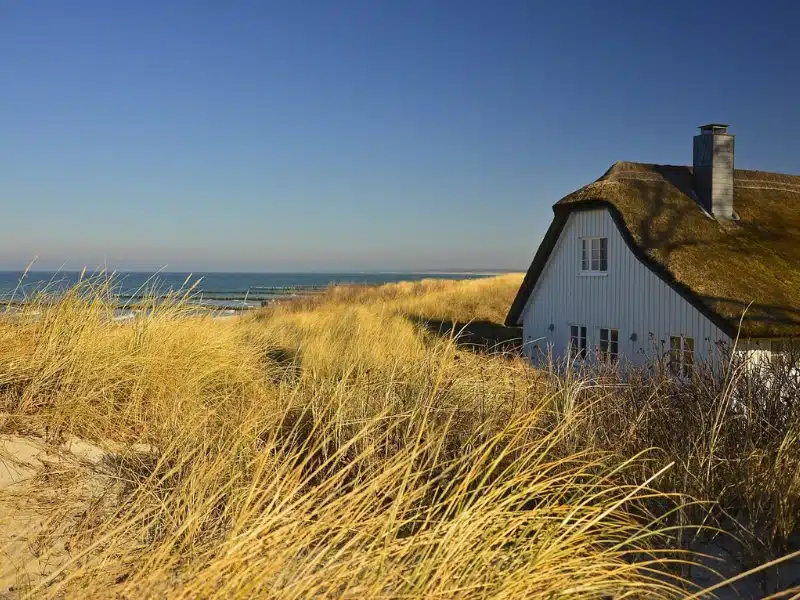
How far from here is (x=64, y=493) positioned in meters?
3.54

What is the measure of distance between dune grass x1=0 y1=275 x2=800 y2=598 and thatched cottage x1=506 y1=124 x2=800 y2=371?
25.3 feet

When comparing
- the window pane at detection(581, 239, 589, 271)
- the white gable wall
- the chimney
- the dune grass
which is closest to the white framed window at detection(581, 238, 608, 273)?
the window pane at detection(581, 239, 589, 271)

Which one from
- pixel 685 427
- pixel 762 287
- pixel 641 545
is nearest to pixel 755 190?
pixel 762 287

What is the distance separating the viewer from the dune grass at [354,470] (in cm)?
233

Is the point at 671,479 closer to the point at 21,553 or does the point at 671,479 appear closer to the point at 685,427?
the point at 685,427

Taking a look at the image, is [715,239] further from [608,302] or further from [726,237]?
[608,302]

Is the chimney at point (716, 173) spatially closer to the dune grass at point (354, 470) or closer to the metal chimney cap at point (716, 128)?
the metal chimney cap at point (716, 128)

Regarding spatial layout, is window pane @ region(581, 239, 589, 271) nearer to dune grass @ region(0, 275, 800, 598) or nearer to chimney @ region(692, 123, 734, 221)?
chimney @ region(692, 123, 734, 221)

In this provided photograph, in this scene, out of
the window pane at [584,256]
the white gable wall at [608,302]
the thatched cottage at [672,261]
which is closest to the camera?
the thatched cottage at [672,261]

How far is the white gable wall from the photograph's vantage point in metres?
12.7

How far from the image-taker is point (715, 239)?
13.6m

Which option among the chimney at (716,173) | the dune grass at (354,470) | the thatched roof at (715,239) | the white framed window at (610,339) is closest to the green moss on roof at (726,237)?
the thatched roof at (715,239)

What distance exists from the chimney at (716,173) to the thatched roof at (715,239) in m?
0.27

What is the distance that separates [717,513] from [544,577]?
1803 millimetres
